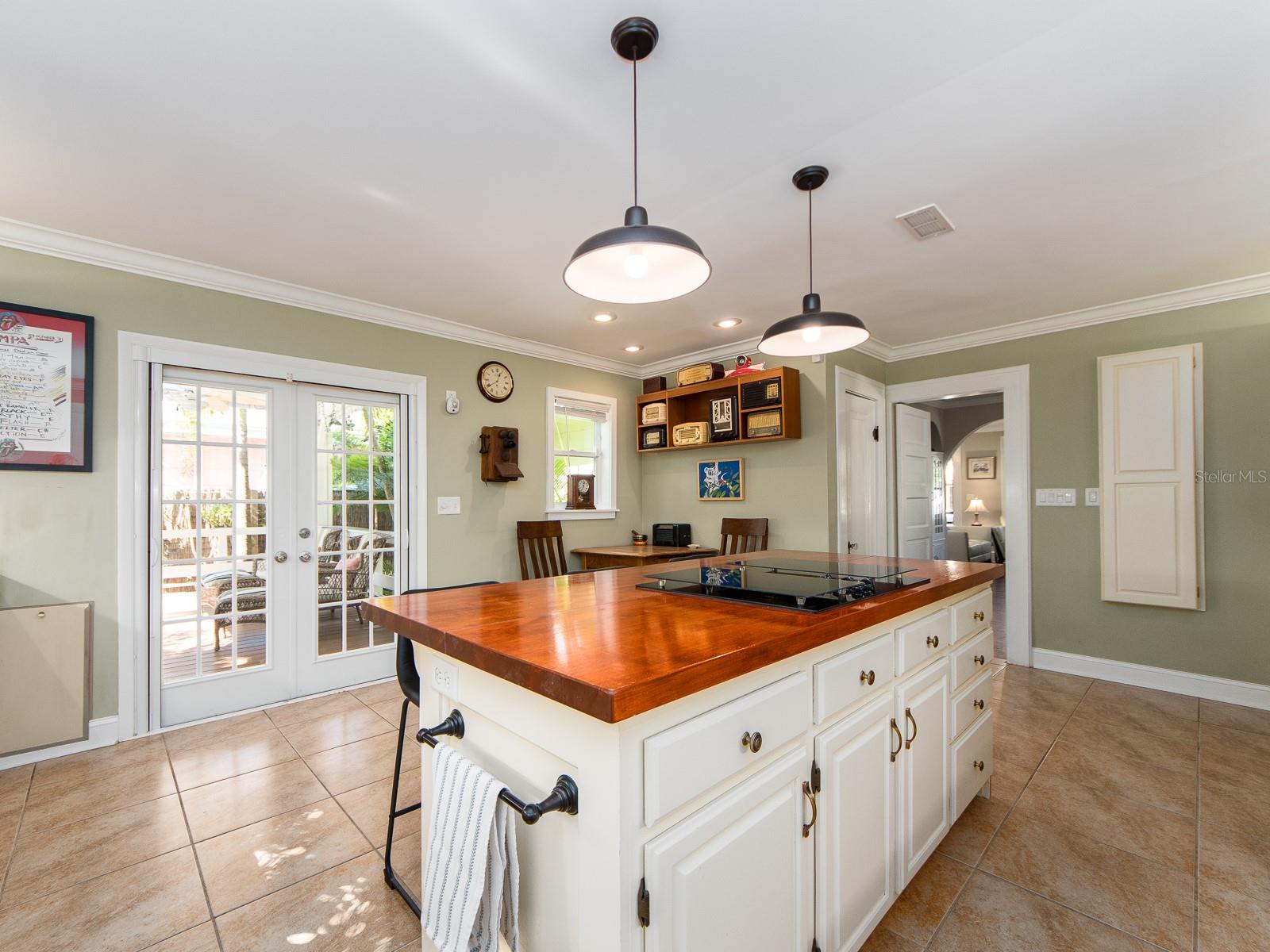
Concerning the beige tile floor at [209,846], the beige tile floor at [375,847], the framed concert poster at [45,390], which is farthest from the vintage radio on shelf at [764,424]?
the framed concert poster at [45,390]

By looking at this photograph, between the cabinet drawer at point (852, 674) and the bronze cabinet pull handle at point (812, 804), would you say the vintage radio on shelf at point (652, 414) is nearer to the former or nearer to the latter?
the cabinet drawer at point (852, 674)

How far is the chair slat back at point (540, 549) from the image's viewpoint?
4.34 metres

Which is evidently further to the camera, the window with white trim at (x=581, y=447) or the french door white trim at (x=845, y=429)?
the window with white trim at (x=581, y=447)

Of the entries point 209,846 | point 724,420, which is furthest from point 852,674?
point 724,420

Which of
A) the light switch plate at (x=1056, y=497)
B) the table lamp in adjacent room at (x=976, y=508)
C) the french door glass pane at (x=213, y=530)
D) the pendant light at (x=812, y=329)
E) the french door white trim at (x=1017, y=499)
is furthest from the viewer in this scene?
the table lamp in adjacent room at (x=976, y=508)

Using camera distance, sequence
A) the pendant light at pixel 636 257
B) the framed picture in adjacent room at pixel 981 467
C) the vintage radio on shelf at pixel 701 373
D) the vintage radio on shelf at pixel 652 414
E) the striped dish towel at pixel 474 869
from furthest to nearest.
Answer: the framed picture in adjacent room at pixel 981 467
the vintage radio on shelf at pixel 652 414
the vintage radio on shelf at pixel 701 373
the pendant light at pixel 636 257
the striped dish towel at pixel 474 869

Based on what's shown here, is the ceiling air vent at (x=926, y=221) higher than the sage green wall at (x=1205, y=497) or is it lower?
higher

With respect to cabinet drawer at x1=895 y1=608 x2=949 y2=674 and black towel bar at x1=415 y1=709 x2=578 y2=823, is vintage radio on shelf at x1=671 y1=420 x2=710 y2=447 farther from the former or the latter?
black towel bar at x1=415 y1=709 x2=578 y2=823

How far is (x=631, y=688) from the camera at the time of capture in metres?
0.83

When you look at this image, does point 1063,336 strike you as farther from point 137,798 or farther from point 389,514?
point 137,798

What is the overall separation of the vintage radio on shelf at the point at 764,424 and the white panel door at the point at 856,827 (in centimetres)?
280

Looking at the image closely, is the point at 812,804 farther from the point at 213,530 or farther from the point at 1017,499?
the point at 1017,499

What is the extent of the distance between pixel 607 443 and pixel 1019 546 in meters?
3.30

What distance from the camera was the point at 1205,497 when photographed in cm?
338
